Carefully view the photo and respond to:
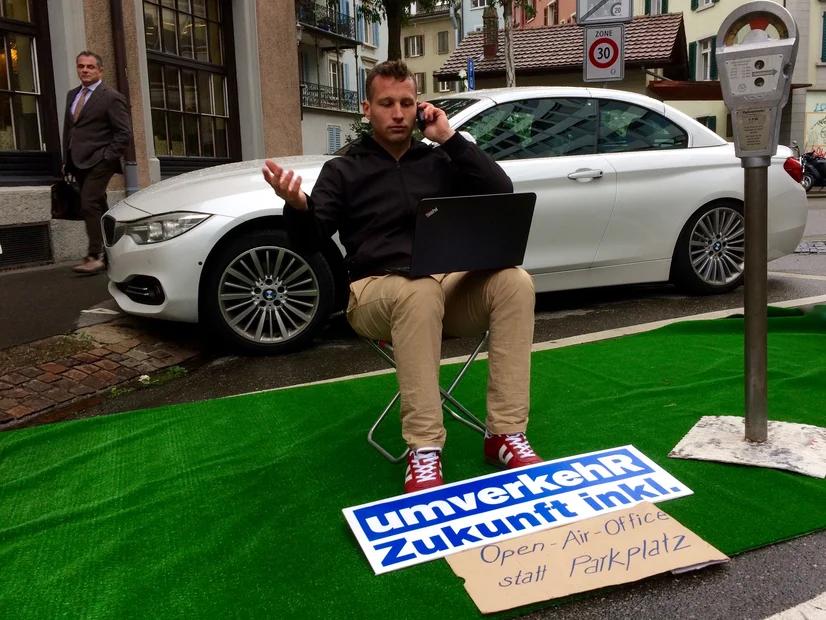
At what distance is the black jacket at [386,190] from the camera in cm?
318

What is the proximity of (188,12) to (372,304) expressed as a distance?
9.92m

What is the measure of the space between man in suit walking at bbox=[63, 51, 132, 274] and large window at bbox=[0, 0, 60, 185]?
165 centimetres

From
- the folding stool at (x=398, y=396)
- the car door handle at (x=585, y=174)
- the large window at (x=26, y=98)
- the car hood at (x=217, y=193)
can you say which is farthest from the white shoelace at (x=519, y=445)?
the large window at (x=26, y=98)

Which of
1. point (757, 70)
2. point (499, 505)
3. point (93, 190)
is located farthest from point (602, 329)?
point (93, 190)

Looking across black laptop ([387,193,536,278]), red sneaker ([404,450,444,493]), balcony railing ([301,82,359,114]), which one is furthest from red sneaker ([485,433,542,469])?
balcony railing ([301,82,359,114])

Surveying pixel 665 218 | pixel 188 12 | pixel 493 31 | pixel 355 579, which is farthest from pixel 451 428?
pixel 493 31

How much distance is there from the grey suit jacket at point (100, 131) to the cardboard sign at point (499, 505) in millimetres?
5632

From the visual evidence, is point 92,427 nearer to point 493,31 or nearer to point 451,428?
point 451,428

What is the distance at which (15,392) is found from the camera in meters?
4.43

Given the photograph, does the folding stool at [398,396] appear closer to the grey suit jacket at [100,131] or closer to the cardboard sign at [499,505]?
the cardboard sign at [499,505]

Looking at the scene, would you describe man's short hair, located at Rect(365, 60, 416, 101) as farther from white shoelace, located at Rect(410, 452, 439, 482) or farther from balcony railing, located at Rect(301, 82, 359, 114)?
balcony railing, located at Rect(301, 82, 359, 114)

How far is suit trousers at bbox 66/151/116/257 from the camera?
7332 mm

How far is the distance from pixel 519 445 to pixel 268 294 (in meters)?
2.45

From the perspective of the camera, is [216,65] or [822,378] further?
[216,65]
